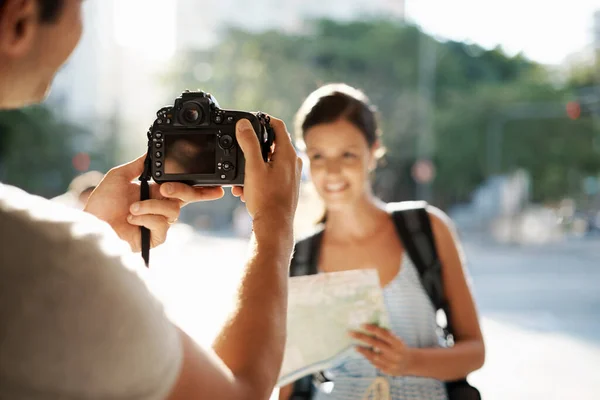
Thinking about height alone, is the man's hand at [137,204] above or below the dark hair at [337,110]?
below

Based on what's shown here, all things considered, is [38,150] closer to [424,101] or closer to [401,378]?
[424,101]

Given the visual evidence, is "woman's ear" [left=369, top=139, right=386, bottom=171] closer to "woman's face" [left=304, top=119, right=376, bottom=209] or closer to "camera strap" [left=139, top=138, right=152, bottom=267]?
"woman's face" [left=304, top=119, right=376, bottom=209]

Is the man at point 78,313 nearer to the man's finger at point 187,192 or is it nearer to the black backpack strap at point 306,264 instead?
the man's finger at point 187,192

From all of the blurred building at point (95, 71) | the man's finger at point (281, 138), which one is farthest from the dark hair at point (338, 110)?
the blurred building at point (95, 71)

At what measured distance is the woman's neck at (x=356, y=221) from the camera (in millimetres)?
2211

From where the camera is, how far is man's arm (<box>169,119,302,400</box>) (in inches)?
33.2

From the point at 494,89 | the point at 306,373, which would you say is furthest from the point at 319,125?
the point at 494,89

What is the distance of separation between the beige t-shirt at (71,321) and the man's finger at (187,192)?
463 millimetres

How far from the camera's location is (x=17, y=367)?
756 millimetres

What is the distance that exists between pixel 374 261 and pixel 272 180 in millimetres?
1092

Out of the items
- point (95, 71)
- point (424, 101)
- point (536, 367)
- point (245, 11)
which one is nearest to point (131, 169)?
point (536, 367)

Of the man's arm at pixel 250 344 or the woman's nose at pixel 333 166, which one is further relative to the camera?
the woman's nose at pixel 333 166

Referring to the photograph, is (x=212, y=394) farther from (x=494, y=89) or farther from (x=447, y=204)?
(x=447, y=204)

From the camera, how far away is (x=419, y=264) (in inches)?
78.0
